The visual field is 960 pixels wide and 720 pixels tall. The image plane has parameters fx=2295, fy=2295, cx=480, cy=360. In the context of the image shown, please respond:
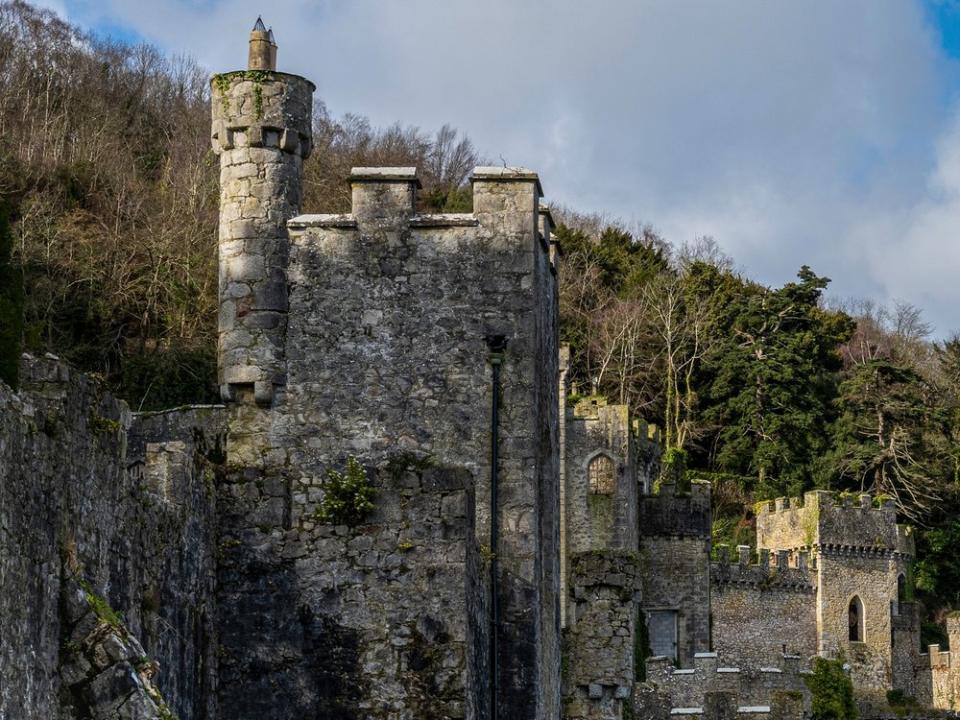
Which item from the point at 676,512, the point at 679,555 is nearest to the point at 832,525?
the point at 679,555

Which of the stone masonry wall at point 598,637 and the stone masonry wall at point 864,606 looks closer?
the stone masonry wall at point 598,637

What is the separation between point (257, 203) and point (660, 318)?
53983 millimetres

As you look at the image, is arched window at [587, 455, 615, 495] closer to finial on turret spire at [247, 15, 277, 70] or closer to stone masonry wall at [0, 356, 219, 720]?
finial on turret spire at [247, 15, 277, 70]

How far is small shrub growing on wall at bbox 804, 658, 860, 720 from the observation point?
61.2 m

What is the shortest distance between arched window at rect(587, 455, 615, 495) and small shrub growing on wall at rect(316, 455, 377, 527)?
39.5 m

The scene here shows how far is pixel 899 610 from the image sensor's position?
231 ft

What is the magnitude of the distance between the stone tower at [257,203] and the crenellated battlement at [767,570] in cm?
4462

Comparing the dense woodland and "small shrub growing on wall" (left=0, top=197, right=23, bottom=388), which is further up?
the dense woodland

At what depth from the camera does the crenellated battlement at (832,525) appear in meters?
68.5

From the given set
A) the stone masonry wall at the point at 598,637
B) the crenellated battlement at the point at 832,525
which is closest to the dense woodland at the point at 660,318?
the crenellated battlement at the point at 832,525

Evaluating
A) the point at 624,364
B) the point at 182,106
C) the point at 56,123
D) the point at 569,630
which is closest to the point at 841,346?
the point at 624,364

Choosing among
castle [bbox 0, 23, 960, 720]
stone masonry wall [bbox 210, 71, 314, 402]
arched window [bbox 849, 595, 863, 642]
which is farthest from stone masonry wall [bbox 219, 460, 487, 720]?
arched window [bbox 849, 595, 863, 642]

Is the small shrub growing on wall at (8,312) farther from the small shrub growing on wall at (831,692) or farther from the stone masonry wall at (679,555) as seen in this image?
the small shrub growing on wall at (831,692)

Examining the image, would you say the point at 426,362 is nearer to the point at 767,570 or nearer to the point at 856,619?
the point at 767,570
